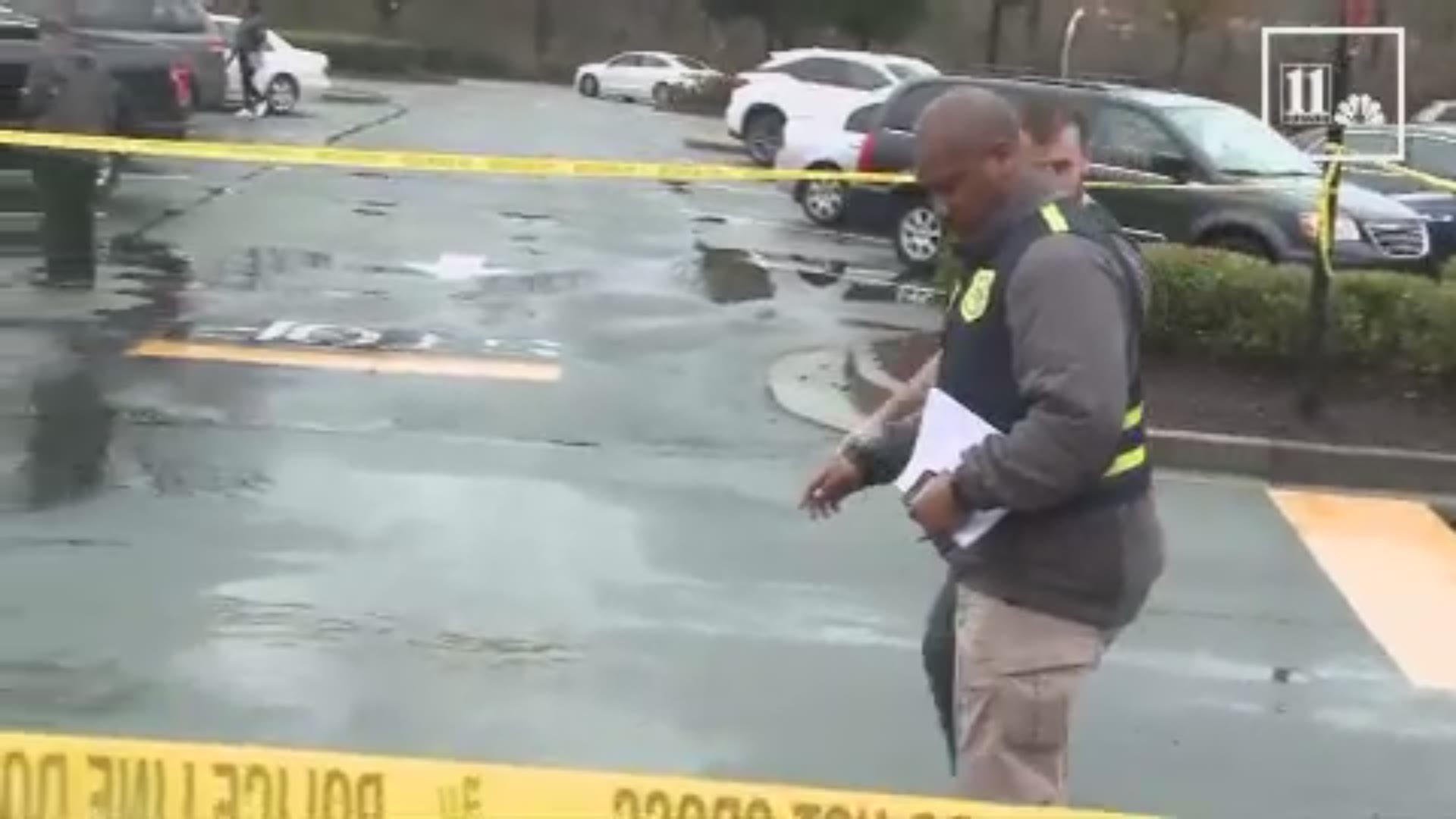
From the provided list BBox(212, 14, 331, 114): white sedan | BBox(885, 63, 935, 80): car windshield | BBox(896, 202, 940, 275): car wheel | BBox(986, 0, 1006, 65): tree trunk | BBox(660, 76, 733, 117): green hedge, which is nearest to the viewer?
BBox(896, 202, 940, 275): car wheel

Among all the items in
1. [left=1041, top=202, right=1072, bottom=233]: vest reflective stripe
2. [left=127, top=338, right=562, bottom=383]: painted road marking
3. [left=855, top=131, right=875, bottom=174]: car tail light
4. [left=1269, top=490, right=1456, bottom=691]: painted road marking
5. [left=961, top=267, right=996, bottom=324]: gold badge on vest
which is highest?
[left=1041, top=202, right=1072, bottom=233]: vest reflective stripe

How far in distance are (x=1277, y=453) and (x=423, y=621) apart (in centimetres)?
493

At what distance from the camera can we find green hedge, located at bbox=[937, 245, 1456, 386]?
11.7 m

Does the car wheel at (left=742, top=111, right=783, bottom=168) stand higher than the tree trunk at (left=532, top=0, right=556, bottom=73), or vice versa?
the tree trunk at (left=532, top=0, right=556, bottom=73)

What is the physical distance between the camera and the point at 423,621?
7.32m

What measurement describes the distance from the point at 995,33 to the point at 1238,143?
128 feet

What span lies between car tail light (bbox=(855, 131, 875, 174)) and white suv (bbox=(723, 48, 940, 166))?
1137 centimetres

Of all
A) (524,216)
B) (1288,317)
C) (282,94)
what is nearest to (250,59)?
(282,94)

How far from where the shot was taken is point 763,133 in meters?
31.1

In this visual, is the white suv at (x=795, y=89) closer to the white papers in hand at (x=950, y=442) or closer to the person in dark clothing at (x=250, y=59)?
the person in dark clothing at (x=250, y=59)

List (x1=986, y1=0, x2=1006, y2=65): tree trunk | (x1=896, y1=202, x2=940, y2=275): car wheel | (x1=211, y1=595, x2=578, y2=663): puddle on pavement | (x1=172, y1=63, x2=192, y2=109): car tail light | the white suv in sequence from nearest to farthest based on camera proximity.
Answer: (x1=211, y1=595, x2=578, y2=663): puddle on pavement, (x1=896, y1=202, x2=940, y2=275): car wheel, (x1=172, y1=63, x2=192, y2=109): car tail light, the white suv, (x1=986, y1=0, x2=1006, y2=65): tree trunk

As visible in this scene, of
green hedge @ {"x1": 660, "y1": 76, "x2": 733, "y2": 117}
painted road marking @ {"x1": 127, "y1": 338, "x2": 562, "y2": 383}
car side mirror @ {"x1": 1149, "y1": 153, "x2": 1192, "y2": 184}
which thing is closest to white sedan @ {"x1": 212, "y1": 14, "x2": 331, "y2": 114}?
green hedge @ {"x1": 660, "y1": 76, "x2": 733, "y2": 117}

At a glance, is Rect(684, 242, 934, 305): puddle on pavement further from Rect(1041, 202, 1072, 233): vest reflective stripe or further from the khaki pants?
Rect(1041, 202, 1072, 233): vest reflective stripe

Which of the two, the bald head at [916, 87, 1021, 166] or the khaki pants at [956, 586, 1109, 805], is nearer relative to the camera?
the bald head at [916, 87, 1021, 166]
